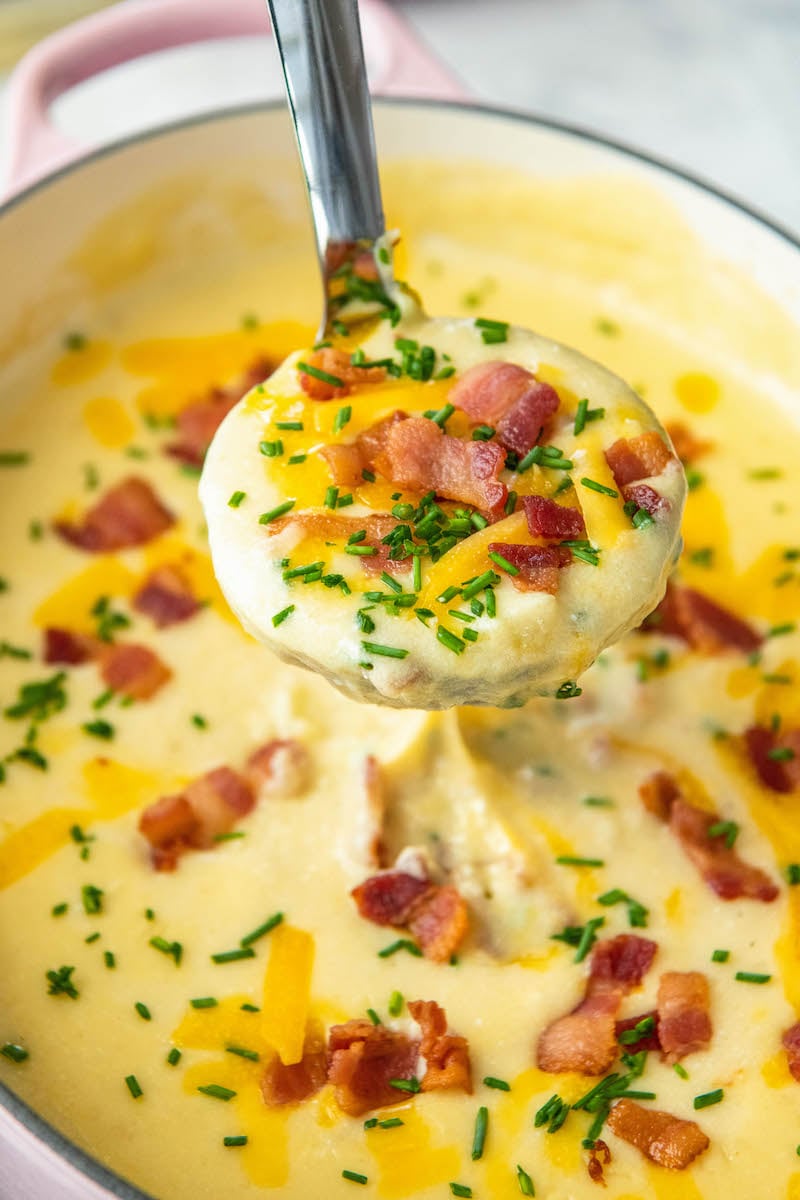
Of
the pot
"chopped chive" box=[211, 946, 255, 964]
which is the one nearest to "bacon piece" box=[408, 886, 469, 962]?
"chopped chive" box=[211, 946, 255, 964]

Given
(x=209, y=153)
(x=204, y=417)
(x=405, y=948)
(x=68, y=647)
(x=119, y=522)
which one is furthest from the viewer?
(x=209, y=153)

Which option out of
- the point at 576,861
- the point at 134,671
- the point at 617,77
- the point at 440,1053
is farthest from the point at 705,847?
the point at 617,77

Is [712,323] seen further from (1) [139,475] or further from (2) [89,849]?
(2) [89,849]

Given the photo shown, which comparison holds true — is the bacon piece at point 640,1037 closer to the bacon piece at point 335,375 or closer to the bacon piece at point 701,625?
the bacon piece at point 701,625

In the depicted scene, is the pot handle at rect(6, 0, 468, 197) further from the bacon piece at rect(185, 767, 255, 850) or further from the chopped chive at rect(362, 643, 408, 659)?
the chopped chive at rect(362, 643, 408, 659)

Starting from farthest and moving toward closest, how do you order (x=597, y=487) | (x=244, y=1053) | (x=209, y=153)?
(x=209, y=153) < (x=244, y=1053) < (x=597, y=487)

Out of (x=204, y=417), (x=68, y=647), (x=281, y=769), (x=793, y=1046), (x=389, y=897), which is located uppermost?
(x=204, y=417)

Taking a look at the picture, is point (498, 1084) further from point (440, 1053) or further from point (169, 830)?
point (169, 830)
